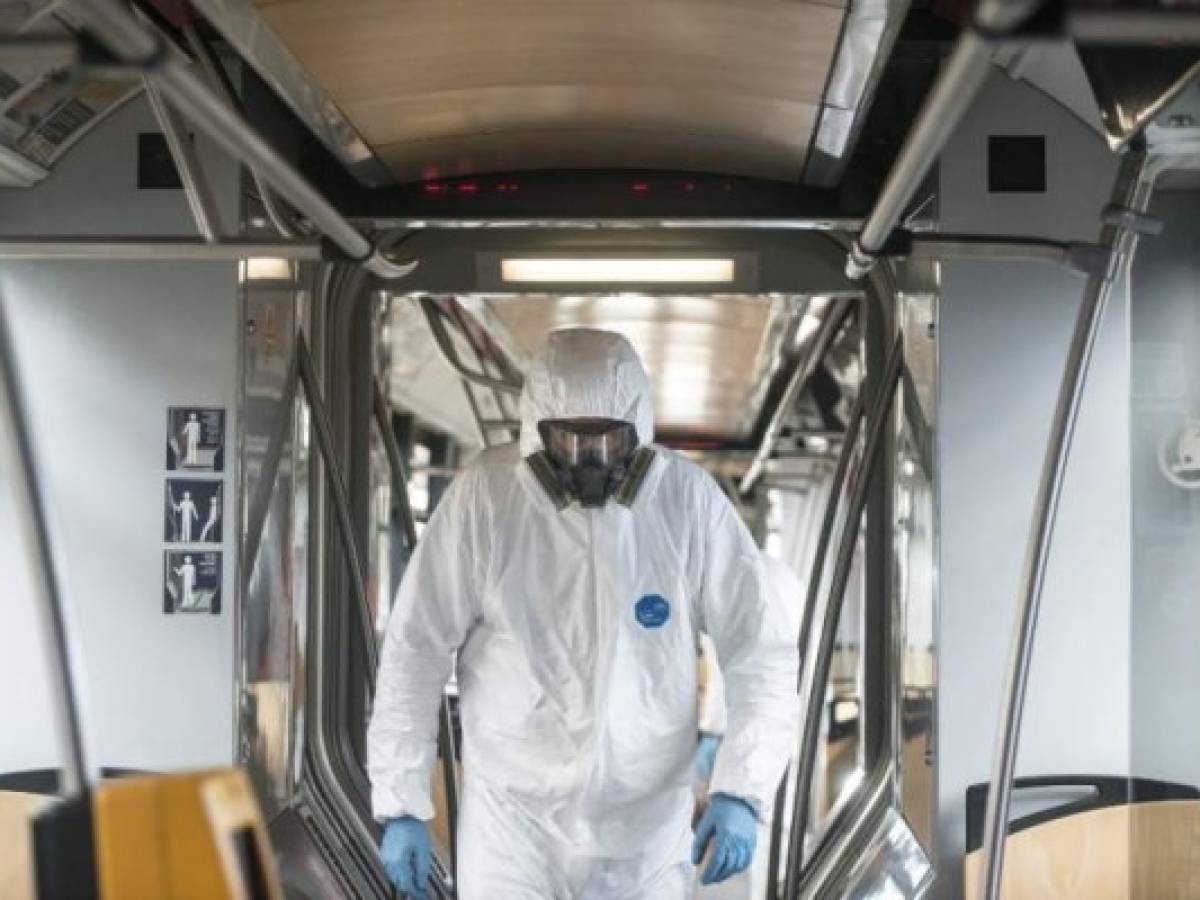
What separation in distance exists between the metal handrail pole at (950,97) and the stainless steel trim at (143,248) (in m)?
1.04

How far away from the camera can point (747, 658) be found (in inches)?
177

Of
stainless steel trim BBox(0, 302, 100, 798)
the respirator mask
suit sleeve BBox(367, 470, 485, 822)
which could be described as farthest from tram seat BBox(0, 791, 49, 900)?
stainless steel trim BBox(0, 302, 100, 798)

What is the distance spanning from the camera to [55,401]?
4.41 metres

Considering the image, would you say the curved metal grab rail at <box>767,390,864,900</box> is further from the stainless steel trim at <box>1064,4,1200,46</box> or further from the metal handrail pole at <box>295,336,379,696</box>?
the stainless steel trim at <box>1064,4,1200,46</box>

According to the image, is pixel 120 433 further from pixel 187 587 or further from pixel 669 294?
pixel 669 294

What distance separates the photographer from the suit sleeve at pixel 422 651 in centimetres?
437

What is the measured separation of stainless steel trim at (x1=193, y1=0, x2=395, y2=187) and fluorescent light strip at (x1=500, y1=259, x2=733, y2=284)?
660 mm

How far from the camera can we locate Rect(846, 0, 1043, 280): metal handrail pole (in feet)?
7.16

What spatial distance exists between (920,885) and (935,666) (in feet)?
1.58

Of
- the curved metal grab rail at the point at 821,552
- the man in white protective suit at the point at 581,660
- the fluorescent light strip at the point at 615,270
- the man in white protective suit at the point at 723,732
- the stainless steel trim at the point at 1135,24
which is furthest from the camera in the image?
the man in white protective suit at the point at 723,732

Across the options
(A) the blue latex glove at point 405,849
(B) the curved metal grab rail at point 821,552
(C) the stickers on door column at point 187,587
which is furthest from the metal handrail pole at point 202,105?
(B) the curved metal grab rail at point 821,552

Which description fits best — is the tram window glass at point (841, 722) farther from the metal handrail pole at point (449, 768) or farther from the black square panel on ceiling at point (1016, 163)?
the black square panel on ceiling at point (1016, 163)

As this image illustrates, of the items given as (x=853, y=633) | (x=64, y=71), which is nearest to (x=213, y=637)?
(x=64, y=71)

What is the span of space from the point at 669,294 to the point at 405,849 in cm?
165
